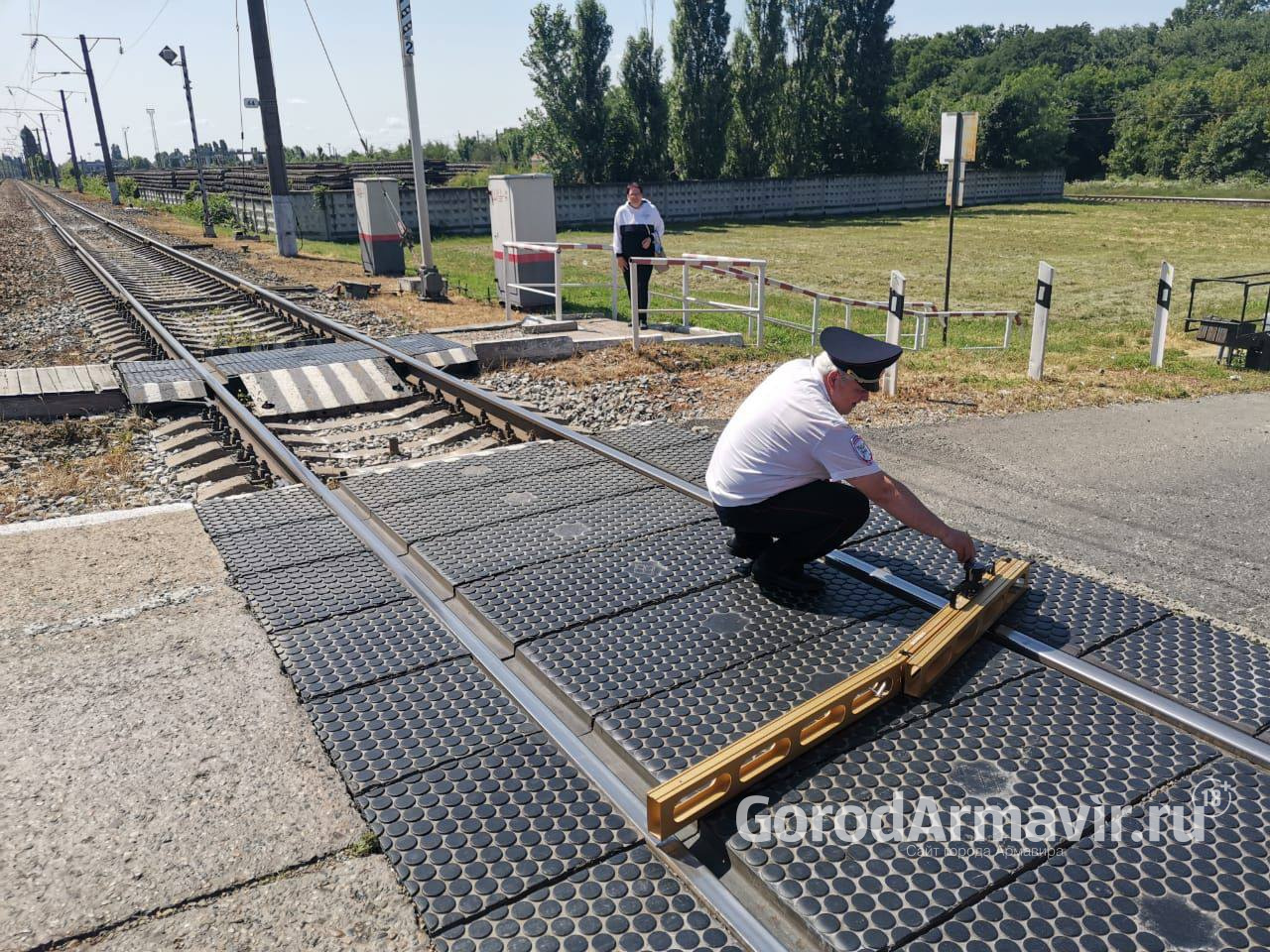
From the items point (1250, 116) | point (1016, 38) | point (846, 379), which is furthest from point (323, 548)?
point (1016, 38)

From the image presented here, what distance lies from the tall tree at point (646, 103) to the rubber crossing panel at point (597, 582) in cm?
4598

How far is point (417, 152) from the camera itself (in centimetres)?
1559

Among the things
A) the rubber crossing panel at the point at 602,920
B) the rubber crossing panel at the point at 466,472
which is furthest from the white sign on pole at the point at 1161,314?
the rubber crossing panel at the point at 602,920

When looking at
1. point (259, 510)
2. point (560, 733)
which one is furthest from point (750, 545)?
point (259, 510)

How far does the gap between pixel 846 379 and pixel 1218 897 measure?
218cm

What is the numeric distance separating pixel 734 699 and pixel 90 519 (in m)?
4.24

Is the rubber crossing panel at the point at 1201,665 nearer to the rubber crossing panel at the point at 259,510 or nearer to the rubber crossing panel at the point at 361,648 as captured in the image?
the rubber crossing panel at the point at 361,648

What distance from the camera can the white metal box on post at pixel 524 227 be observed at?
44.4ft

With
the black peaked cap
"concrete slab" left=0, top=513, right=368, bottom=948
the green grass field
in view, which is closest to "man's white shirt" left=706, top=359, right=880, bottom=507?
the black peaked cap

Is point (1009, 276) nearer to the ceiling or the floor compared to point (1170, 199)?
nearer to the floor

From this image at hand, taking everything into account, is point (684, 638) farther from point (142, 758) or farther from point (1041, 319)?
point (1041, 319)

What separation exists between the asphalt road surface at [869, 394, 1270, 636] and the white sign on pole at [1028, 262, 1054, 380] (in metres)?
1.17

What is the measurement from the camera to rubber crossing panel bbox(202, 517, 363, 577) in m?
4.86

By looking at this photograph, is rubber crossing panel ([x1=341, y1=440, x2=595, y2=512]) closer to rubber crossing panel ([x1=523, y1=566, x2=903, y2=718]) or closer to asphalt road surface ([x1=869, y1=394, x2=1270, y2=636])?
rubber crossing panel ([x1=523, y1=566, x2=903, y2=718])
